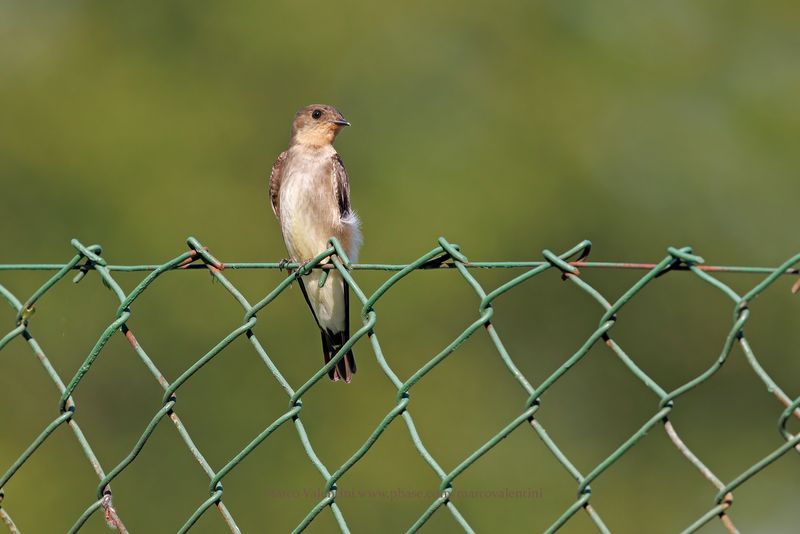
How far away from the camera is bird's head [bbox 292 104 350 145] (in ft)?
21.6

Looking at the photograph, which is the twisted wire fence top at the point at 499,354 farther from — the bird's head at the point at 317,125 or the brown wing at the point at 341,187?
the bird's head at the point at 317,125

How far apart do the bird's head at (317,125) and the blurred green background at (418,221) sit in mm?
4686

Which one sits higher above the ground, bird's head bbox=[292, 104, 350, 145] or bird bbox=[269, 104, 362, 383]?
bird's head bbox=[292, 104, 350, 145]

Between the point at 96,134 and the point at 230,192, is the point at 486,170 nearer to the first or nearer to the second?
the point at 230,192

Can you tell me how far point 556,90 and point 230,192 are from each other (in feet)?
17.4

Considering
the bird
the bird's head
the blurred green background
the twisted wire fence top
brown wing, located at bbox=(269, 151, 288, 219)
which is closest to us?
the twisted wire fence top

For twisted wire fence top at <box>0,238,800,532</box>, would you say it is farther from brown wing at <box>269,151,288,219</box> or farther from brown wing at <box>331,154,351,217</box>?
brown wing at <box>269,151,288,219</box>

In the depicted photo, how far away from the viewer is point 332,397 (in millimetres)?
13312

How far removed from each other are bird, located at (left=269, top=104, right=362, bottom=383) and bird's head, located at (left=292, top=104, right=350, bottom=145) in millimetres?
134

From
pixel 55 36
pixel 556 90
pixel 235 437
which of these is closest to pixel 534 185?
pixel 556 90

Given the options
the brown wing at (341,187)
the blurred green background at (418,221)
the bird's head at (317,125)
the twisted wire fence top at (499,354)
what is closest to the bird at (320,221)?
the brown wing at (341,187)

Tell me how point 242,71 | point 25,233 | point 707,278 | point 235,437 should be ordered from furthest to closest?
1. point 242,71
2. point 25,233
3. point 235,437
4. point 707,278

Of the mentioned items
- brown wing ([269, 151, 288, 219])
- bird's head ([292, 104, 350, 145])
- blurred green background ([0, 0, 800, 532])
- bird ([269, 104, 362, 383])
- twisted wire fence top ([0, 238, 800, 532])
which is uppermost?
blurred green background ([0, 0, 800, 532])

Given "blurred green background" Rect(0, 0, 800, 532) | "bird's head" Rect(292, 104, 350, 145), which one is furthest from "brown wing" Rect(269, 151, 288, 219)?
"blurred green background" Rect(0, 0, 800, 532)
